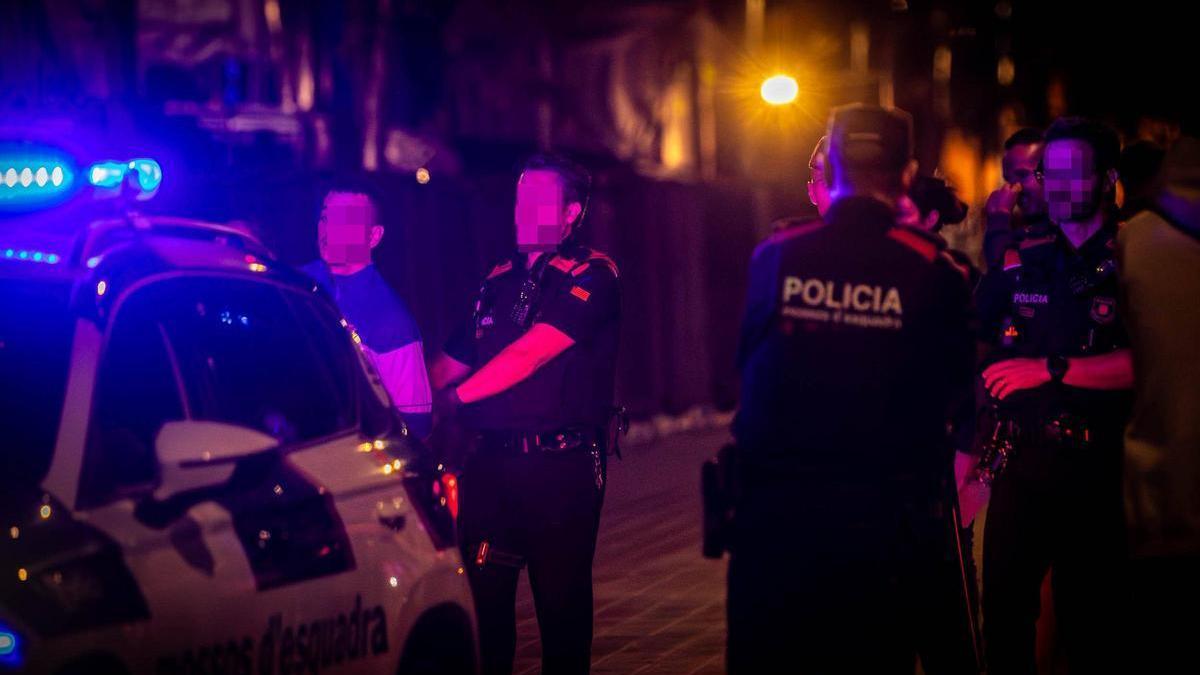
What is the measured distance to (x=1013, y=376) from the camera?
6.09 meters

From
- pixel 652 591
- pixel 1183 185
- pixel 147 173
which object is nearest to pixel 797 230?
pixel 1183 185

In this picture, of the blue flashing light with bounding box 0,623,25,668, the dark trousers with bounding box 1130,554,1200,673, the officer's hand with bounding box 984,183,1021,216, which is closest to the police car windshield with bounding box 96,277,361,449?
the blue flashing light with bounding box 0,623,25,668

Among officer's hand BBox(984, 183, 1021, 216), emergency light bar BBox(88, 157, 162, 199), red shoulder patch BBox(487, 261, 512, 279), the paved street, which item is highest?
emergency light bar BBox(88, 157, 162, 199)

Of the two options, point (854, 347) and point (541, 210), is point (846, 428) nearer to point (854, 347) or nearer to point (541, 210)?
point (854, 347)

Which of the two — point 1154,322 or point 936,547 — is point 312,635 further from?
point 1154,322

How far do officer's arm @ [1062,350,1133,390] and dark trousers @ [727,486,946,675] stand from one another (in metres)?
1.64

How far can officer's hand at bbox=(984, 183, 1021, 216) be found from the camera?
795 cm

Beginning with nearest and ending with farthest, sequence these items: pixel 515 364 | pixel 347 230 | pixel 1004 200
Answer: pixel 515 364
pixel 347 230
pixel 1004 200

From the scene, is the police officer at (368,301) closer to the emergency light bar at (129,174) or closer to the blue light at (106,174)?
the emergency light bar at (129,174)

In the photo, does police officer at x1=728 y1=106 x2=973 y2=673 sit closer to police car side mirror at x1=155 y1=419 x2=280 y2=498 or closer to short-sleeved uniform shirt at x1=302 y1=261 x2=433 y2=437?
police car side mirror at x1=155 y1=419 x2=280 y2=498

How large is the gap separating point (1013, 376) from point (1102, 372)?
11.9 inches

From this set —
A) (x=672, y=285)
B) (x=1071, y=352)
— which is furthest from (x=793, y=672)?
(x=672, y=285)

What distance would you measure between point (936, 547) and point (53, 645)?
2129mm

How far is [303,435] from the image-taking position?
4910 millimetres
